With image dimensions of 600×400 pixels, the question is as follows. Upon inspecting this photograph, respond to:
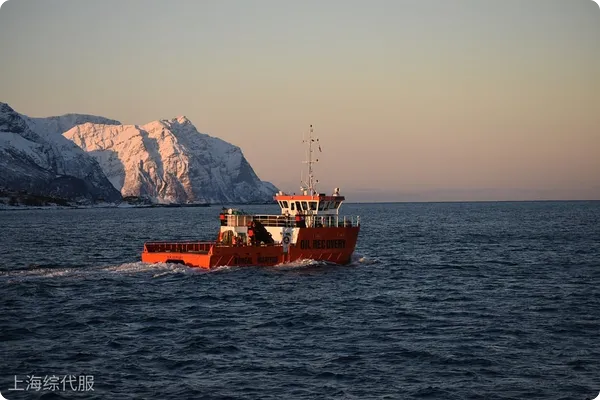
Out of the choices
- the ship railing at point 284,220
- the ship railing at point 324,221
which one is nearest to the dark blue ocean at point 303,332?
the ship railing at point 324,221

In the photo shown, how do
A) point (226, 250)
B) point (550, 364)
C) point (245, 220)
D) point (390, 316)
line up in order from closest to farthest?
point (550, 364) < point (390, 316) < point (226, 250) < point (245, 220)

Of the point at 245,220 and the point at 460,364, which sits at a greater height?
the point at 245,220

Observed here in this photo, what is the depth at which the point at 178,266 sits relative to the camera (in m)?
56.5

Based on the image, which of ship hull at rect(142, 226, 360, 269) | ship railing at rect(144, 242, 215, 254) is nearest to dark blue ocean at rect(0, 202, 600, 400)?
ship hull at rect(142, 226, 360, 269)

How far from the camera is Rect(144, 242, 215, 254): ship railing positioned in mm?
59897

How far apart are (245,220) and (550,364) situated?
111 ft

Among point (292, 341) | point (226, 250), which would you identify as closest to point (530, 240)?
point (226, 250)

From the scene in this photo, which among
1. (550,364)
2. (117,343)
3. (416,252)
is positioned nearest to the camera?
(550,364)

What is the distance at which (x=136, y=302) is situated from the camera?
44.0 metres

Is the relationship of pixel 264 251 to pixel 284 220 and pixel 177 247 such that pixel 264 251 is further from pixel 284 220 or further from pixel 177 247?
pixel 177 247

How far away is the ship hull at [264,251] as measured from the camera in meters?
56.1

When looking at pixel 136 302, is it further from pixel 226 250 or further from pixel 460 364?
pixel 460 364

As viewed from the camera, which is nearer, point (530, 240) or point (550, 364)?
point (550, 364)

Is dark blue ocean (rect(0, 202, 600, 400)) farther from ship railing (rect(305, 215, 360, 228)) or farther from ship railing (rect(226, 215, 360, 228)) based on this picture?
ship railing (rect(226, 215, 360, 228))
